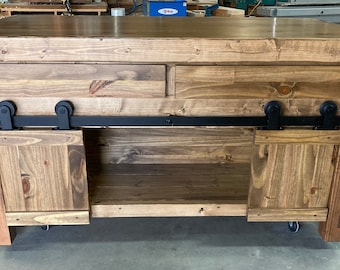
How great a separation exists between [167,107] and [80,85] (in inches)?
9.6

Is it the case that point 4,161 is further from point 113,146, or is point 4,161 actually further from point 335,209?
point 335,209

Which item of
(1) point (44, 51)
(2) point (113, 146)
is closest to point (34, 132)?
(1) point (44, 51)

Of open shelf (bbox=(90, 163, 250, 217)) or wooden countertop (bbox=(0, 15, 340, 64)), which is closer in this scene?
wooden countertop (bbox=(0, 15, 340, 64))

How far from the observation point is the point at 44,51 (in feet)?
3.29

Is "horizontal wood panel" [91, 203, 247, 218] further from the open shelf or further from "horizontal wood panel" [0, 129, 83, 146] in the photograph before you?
"horizontal wood panel" [0, 129, 83, 146]

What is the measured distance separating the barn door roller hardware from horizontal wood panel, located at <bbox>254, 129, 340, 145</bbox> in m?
0.02

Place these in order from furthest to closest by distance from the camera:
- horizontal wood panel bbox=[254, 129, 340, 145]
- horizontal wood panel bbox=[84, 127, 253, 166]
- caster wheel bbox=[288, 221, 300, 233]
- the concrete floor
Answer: horizontal wood panel bbox=[84, 127, 253, 166]
caster wheel bbox=[288, 221, 300, 233]
the concrete floor
horizontal wood panel bbox=[254, 129, 340, 145]

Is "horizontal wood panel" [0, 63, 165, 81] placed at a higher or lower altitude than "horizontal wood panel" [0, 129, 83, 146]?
higher

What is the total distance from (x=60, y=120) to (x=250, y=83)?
53cm

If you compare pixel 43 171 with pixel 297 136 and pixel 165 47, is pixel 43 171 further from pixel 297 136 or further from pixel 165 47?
pixel 297 136

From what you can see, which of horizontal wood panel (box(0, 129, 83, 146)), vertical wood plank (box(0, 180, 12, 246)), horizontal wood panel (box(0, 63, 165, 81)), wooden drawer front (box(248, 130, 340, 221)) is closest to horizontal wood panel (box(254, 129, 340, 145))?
wooden drawer front (box(248, 130, 340, 221))

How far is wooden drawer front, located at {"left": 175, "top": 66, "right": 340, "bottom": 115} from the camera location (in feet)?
3.46

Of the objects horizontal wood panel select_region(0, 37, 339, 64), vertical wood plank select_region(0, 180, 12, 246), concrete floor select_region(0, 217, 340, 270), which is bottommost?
concrete floor select_region(0, 217, 340, 270)

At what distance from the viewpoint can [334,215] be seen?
4.05 feet
